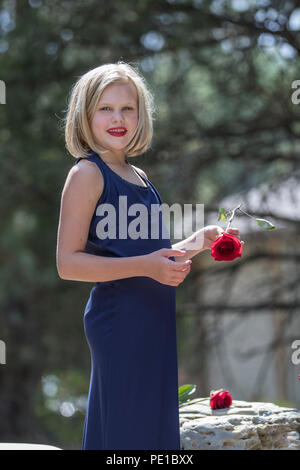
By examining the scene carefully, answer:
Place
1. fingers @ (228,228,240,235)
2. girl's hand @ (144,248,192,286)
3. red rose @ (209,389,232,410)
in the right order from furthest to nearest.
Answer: red rose @ (209,389,232,410) < fingers @ (228,228,240,235) < girl's hand @ (144,248,192,286)

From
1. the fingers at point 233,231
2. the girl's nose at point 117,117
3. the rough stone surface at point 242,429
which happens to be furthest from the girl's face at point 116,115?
the rough stone surface at point 242,429

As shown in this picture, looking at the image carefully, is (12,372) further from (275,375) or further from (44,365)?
(275,375)

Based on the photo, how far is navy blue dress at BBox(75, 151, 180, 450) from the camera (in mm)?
1810

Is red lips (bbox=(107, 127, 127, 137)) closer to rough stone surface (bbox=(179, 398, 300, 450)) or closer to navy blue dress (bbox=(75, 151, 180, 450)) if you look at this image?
navy blue dress (bbox=(75, 151, 180, 450))

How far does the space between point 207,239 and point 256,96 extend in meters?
4.68

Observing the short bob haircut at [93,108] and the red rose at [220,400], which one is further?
the red rose at [220,400]

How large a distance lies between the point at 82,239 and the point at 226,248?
15.1 inches

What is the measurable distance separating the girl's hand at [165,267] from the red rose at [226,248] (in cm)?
12

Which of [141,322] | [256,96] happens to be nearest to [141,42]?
[256,96]

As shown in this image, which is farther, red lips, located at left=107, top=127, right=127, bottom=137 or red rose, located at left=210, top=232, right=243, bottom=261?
red lips, located at left=107, top=127, right=127, bottom=137

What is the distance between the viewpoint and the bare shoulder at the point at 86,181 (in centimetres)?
186

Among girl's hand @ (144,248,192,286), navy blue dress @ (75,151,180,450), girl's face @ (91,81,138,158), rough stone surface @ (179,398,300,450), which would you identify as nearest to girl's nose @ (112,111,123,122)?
girl's face @ (91,81,138,158)

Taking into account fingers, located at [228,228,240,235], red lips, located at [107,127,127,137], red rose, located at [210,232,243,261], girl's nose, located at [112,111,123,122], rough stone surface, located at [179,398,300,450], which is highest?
girl's nose, located at [112,111,123,122]

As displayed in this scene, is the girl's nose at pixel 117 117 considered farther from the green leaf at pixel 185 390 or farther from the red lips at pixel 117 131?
the green leaf at pixel 185 390
